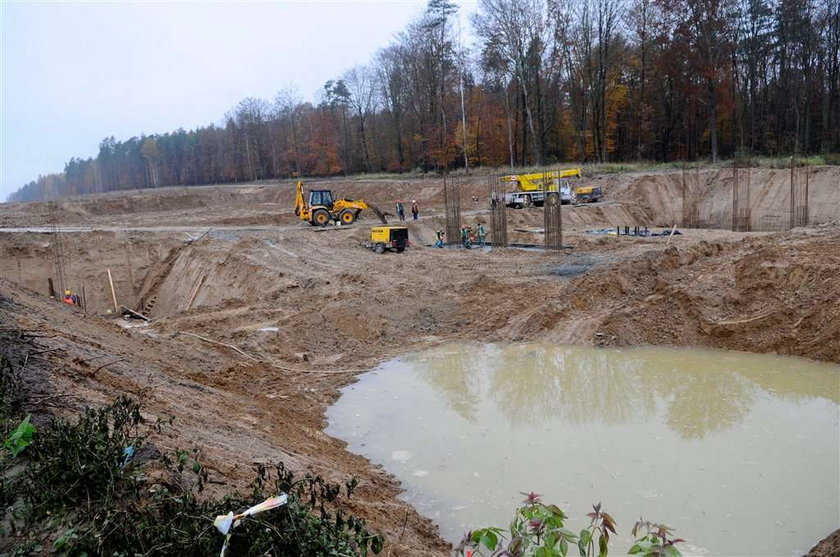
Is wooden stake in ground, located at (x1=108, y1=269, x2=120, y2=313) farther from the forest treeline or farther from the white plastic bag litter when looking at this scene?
the forest treeline

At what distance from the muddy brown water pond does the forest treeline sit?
31197 millimetres

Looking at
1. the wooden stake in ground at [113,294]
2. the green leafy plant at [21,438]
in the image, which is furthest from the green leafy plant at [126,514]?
the wooden stake in ground at [113,294]

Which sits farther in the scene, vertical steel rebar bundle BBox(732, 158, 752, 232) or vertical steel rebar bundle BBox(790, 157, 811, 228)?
vertical steel rebar bundle BBox(732, 158, 752, 232)

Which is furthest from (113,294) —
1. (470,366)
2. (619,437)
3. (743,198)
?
(743,198)

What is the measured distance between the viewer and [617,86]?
46125 mm

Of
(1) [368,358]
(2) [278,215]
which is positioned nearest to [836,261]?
(1) [368,358]

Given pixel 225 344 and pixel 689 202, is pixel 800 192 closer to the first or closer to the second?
pixel 689 202

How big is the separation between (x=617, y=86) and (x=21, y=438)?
48.7m

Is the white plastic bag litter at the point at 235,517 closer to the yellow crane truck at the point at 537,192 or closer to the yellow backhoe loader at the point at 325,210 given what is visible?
the yellow backhoe loader at the point at 325,210

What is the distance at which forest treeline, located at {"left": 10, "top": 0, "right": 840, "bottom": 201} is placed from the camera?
38.9 metres

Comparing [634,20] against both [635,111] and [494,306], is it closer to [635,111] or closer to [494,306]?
[635,111]

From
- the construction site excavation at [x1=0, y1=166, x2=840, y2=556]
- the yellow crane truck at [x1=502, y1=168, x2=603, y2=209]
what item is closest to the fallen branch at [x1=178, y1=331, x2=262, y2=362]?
the construction site excavation at [x1=0, y1=166, x2=840, y2=556]

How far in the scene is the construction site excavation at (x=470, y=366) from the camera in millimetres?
6316

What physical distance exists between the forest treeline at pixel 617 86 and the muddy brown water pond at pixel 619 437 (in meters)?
31.2
